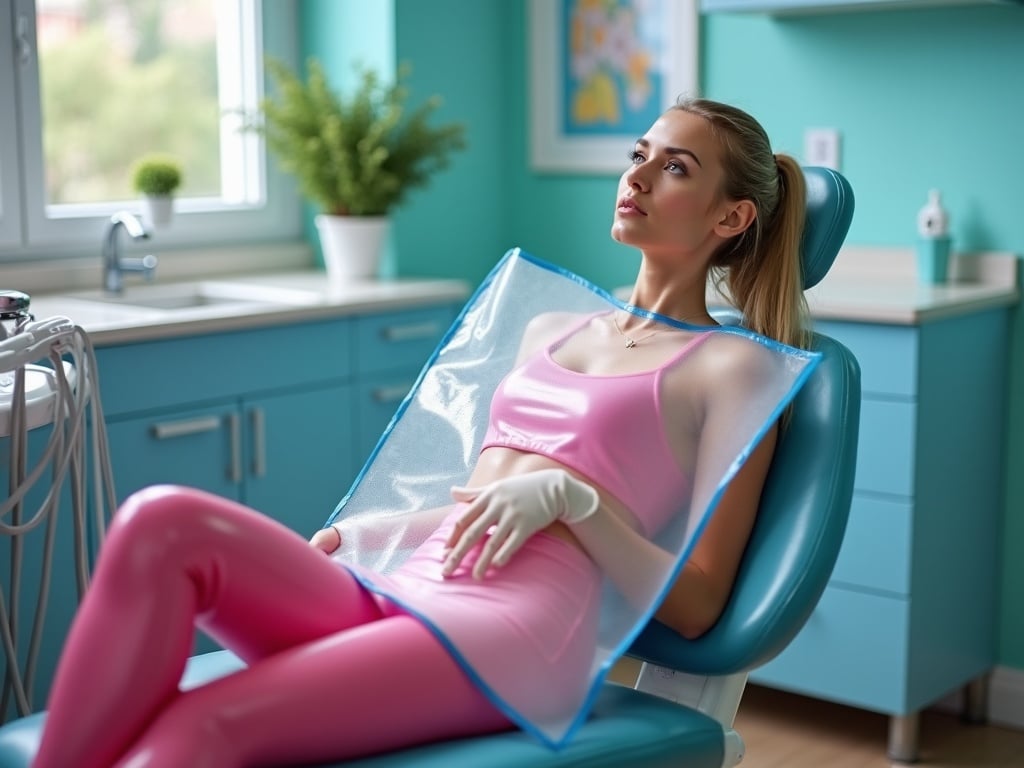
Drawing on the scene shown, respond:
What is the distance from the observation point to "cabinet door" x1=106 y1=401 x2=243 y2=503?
2.54 m

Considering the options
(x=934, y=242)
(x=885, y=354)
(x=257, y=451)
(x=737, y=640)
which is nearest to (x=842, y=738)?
(x=885, y=354)

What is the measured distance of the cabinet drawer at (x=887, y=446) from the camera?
2.57 m

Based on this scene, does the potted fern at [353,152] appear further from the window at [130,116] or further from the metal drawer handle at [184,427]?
the metal drawer handle at [184,427]

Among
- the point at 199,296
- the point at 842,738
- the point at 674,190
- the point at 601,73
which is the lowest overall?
the point at 842,738

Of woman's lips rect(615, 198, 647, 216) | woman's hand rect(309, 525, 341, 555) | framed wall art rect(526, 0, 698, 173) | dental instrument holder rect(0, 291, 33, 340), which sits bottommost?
woman's hand rect(309, 525, 341, 555)

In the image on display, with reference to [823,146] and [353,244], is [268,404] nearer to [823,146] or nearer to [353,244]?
[353,244]

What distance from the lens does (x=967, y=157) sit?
2.86 m

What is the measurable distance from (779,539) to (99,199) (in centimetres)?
211

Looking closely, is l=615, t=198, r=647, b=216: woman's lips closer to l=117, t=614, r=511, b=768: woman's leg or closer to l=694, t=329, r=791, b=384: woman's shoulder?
l=694, t=329, r=791, b=384: woman's shoulder

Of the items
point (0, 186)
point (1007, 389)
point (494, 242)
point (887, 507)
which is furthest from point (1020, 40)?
point (0, 186)

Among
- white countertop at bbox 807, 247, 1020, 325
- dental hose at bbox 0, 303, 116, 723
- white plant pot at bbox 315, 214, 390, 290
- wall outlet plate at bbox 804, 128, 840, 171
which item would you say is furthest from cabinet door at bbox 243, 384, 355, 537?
wall outlet plate at bbox 804, 128, 840, 171

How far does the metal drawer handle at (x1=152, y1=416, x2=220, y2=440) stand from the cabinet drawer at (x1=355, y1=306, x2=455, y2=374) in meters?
0.39

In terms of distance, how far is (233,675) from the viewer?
1.36 metres

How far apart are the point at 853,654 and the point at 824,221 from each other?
1223mm
